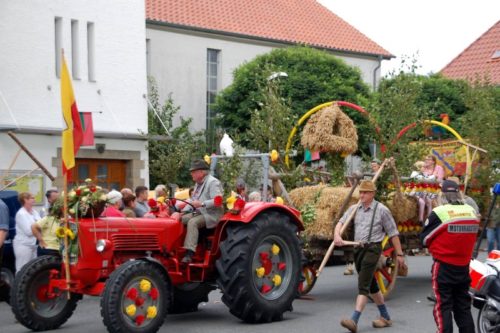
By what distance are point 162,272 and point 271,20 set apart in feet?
83.5

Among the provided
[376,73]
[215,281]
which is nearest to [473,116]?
[215,281]

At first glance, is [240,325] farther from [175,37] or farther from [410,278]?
[175,37]

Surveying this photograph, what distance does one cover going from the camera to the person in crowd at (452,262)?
854 cm

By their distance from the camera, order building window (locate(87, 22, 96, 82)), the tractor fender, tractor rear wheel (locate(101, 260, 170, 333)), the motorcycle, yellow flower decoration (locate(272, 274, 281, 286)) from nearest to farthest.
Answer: the motorcycle, tractor rear wheel (locate(101, 260, 170, 333)), the tractor fender, yellow flower decoration (locate(272, 274, 281, 286)), building window (locate(87, 22, 96, 82))

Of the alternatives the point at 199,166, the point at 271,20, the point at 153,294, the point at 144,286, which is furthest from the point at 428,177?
the point at 271,20

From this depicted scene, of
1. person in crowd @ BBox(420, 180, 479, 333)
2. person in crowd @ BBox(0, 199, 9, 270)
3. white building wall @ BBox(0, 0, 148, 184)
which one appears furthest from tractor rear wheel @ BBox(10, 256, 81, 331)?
white building wall @ BBox(0, 0, 148, 184)

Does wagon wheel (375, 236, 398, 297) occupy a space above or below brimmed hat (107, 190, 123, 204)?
below

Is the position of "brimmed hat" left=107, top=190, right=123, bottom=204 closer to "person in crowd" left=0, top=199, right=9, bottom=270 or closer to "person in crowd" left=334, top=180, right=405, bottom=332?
"person in crowd" left=0, top=199, right=9, bottom=270

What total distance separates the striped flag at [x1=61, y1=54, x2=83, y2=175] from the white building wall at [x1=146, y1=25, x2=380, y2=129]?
1955 centimetres

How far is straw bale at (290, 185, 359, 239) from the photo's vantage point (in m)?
12.4

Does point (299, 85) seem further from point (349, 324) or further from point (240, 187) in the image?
point (349, 324)

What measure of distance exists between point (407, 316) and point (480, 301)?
2.16 m

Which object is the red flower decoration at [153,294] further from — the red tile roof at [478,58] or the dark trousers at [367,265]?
the red tile roof at [478,58]

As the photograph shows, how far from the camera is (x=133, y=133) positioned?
73.9 feet
